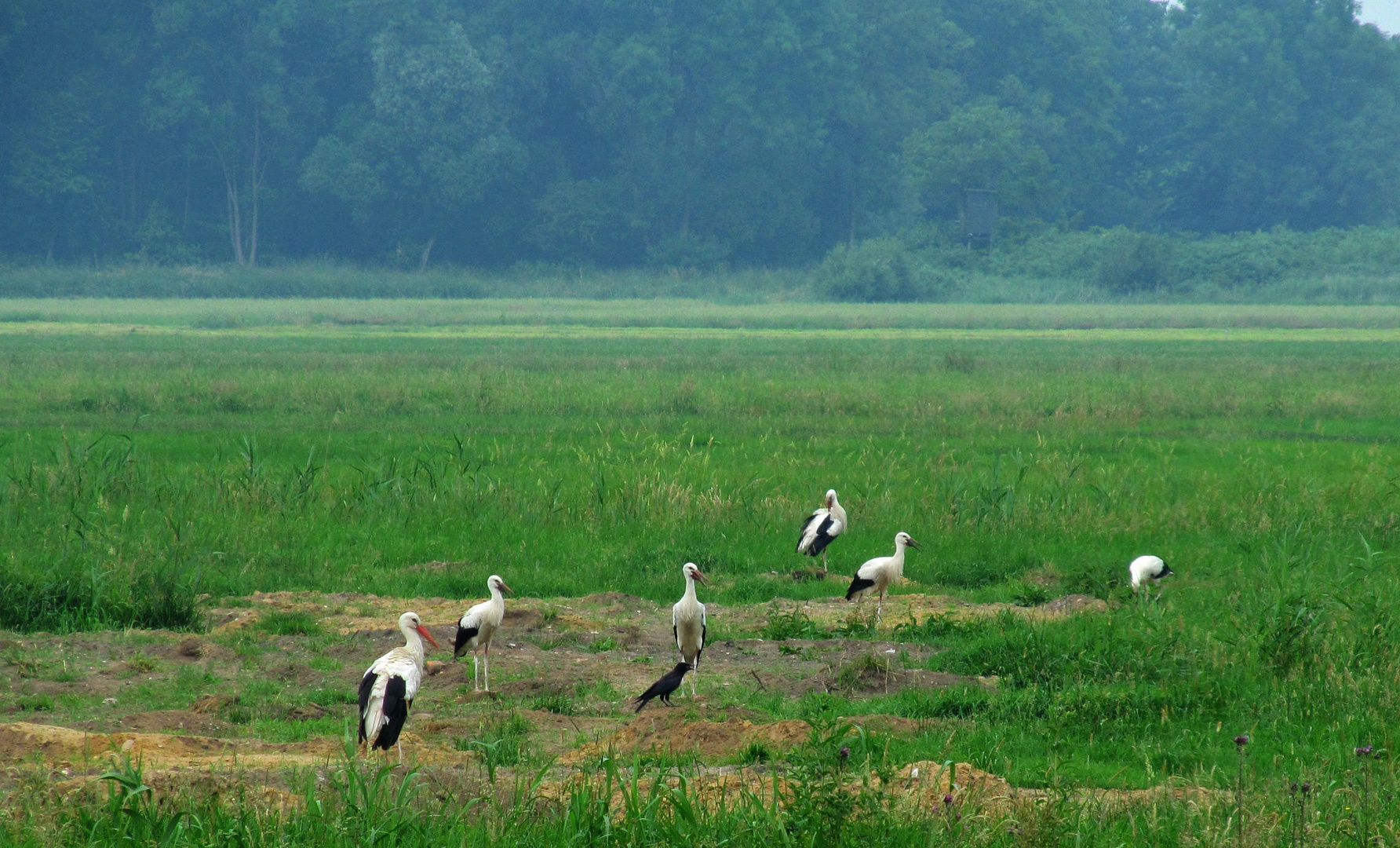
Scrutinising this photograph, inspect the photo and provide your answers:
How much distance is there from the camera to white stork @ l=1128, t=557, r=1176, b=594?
10.9 metres

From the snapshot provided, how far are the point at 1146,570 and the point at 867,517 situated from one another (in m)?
3.78

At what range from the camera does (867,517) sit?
563 inches

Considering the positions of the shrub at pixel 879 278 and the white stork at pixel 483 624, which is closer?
the white stork at pixel 483 624

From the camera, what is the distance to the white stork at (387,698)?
678cm

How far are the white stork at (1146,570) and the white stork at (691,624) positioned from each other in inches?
161

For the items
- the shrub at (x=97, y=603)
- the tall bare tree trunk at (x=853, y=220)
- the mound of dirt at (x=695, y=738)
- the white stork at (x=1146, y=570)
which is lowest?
the shrub at (x=97, y=603)

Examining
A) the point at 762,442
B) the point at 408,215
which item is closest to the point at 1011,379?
the point at 762,442

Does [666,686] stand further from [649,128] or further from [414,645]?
[649,128]

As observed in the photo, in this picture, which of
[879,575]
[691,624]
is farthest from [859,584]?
[691,624]

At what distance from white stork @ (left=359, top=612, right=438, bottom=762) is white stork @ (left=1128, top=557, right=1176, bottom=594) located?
625 centimetres

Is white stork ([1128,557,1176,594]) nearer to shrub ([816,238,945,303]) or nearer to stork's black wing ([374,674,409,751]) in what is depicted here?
stork's black wing ([374,674,409,751])

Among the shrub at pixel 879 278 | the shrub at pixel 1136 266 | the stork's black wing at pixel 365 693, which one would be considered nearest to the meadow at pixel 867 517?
the stork's black wing at pixel 365 693

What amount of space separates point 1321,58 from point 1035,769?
98676mm

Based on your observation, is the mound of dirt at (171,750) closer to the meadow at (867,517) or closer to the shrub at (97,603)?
the meadow at (867,517)
